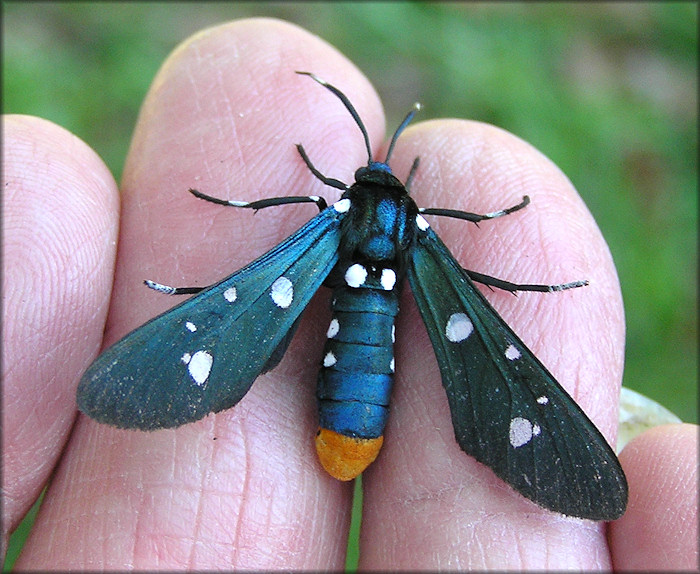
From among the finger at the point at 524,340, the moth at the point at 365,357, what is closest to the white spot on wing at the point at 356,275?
the moth at the point at 365,357

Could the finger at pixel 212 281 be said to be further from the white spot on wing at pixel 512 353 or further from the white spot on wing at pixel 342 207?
the white spot on wing at pixel 512 353

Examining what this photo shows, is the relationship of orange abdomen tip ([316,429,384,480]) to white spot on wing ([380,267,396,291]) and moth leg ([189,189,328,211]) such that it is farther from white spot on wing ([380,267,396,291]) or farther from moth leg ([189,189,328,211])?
moth leg ([189,189,328,211])

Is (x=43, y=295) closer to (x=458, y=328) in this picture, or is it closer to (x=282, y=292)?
(x=282, y=292)

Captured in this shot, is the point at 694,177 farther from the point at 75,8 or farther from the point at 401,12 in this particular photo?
the point at 75,8

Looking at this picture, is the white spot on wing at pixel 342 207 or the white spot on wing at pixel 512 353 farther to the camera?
the white spot on wing at pixel 342 207

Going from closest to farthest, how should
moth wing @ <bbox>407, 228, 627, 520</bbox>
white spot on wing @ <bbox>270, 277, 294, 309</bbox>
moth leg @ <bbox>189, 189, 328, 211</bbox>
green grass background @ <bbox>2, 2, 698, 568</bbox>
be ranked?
moth wing @ <bbox>407, 228, 627, 520</bbox> → white spot on wing @ <bbox>270, 277, 294, 309</bbox> → moth leg @ <bbox>189, 189, 328, 211</bbox> → green grass background @ <bbox>2, 2, 698, 568</bbox>

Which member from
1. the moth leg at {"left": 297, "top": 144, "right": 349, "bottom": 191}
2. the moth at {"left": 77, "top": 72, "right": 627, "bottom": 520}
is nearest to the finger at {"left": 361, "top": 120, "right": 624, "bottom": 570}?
the moth at {"left": 77, "top": 72, "right": 627, "bottom": 520}

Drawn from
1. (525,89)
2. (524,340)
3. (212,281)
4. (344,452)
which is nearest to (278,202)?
(212,281)
